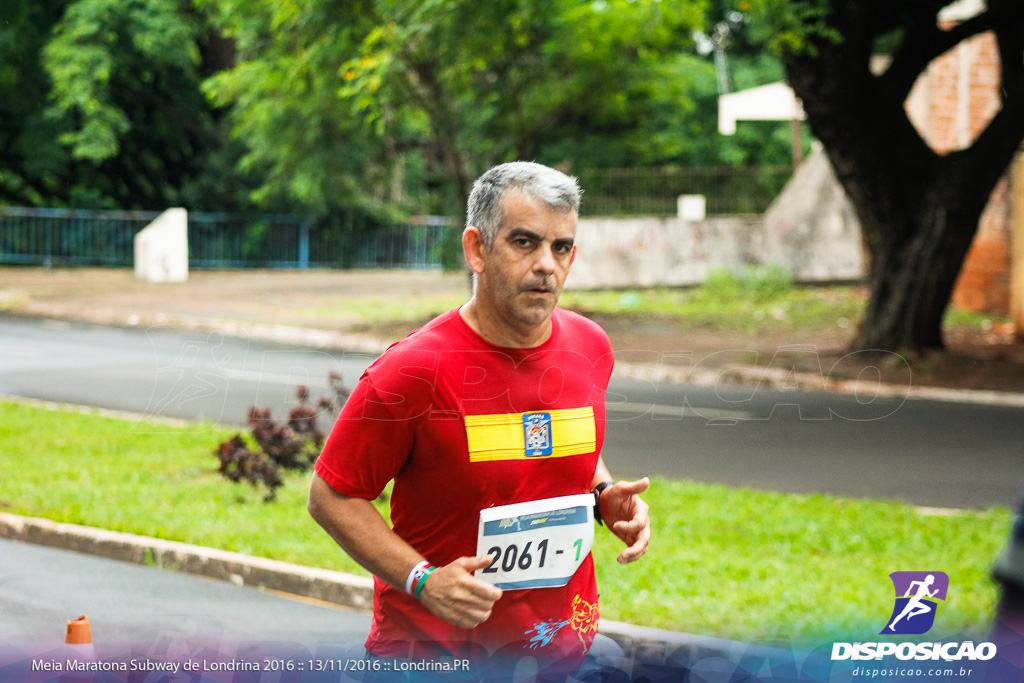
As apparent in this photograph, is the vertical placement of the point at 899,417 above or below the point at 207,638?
below

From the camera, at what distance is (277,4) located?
16.3m

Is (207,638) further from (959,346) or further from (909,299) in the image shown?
(959,346)

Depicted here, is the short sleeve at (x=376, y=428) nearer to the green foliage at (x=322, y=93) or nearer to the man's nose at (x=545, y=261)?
the man's nose at (x=545, y=261)

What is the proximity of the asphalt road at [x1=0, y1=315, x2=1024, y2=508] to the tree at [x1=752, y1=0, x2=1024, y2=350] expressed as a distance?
1.73 metres

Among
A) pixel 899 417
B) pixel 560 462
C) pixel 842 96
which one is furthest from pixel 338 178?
pixel 560 462

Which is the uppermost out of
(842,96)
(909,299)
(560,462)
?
(842,96)

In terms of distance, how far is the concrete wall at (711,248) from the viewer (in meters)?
25.5

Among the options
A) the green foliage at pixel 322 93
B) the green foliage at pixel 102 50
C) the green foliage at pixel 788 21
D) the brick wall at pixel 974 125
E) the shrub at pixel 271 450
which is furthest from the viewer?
the green foliage at pixel 102 50

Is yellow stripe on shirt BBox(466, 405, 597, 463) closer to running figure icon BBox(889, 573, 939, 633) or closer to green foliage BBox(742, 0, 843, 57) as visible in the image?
running figure icon BBox(889, 573, 939, 633)

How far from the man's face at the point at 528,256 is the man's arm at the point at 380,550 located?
53 centimetres

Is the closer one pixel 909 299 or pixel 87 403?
pixel 87 403

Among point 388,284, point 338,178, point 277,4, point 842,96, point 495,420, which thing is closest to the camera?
point 495,420

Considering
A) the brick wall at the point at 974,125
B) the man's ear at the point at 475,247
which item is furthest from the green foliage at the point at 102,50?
the man's ear at the point at 475,247

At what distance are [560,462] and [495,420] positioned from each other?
0.67 ft
